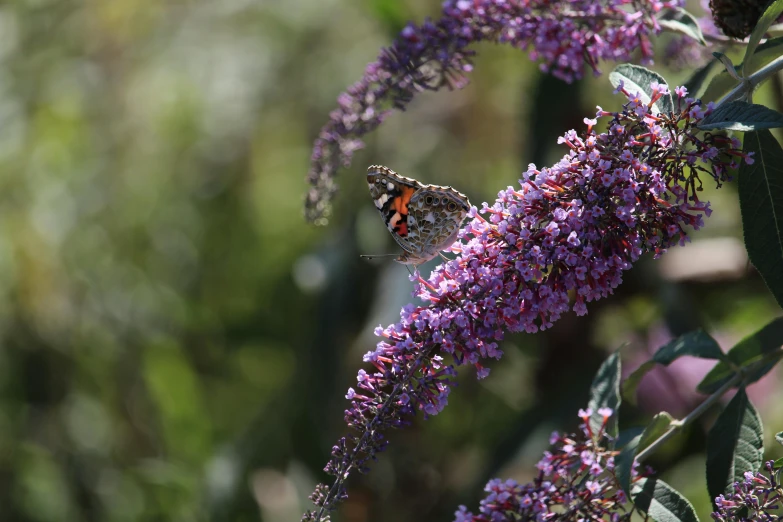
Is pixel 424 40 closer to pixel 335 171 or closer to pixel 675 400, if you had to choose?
pixel 335 171

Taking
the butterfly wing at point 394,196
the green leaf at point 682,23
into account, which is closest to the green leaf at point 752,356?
the green leaf at point 682,23

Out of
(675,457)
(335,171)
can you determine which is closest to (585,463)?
(335,171)

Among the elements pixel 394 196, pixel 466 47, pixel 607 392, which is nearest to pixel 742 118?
pixel 607 392

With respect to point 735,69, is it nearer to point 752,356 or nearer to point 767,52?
point 767,52

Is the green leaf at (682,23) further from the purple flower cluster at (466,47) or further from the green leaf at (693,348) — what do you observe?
the green leaf at (693,348)

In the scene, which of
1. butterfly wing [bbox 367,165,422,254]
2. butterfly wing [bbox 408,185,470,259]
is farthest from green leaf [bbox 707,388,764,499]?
butterfly wing [bbox 367,165,422,254]
